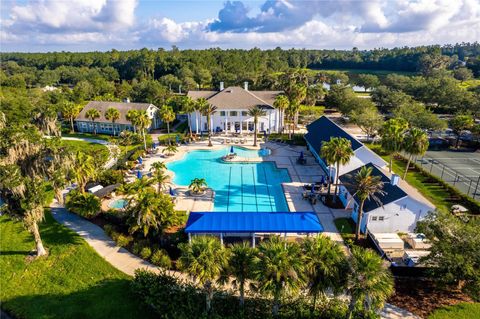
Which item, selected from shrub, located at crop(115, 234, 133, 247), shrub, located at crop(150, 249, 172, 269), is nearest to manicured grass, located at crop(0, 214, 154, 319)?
shrub, located at crop(115, 234, 133, 247)

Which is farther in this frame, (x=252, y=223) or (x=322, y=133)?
(x=322, y=133)

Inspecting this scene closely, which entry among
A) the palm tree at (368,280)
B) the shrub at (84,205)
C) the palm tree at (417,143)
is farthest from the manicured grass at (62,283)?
the palm tree at (417,143)

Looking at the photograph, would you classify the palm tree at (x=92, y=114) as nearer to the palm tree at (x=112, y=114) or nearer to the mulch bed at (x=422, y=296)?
the palm tree at (x=112, y=114)

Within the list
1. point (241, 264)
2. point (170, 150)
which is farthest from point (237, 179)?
point (241, 264)

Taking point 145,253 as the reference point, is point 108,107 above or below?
above

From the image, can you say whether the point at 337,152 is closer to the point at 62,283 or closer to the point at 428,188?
the point at 428,188

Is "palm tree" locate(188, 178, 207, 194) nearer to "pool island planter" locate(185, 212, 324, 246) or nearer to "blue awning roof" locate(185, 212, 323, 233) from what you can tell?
"pool island planter" locate(185, 212, 324, 246)
